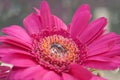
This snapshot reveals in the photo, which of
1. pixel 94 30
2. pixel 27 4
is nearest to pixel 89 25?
pixel 94 30

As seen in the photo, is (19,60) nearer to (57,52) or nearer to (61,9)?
(57,52)

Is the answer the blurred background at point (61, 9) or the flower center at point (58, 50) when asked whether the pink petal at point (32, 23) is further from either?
the blurred background at point (61, 9)

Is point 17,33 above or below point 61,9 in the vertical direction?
below

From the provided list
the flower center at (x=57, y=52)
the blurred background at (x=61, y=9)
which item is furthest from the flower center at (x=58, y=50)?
the blurred background at (x=61, y=9)

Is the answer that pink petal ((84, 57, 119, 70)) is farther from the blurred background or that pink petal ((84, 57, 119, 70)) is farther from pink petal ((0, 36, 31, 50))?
the blurred background

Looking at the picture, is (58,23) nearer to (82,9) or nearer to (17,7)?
(82,9)

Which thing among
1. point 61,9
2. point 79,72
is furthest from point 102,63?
point 61,9

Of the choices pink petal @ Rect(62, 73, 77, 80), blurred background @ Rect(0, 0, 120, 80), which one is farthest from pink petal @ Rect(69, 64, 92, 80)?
blurred background @ Rect(0, 0, 120, 80)
